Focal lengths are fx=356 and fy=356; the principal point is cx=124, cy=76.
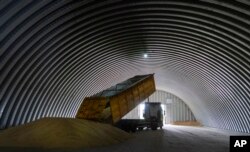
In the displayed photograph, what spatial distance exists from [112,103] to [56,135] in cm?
728

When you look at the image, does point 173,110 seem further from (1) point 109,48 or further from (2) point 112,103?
(2) point 112,103

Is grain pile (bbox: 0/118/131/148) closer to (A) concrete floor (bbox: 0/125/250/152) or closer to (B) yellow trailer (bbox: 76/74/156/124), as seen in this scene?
(A) concrete floor (bbox: 0/125/250/152)

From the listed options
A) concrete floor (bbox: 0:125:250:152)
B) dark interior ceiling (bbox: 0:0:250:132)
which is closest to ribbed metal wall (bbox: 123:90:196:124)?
dark interior ceiling (bbox: 0:0:250:132)

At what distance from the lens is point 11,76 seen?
14859mm

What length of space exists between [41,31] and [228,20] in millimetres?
7728

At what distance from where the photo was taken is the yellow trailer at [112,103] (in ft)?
63.6

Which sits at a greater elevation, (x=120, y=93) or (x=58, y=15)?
(x=58, y=15)

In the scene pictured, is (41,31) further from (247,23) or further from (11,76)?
(247,23)

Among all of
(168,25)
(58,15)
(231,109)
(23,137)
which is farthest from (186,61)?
(23,137)

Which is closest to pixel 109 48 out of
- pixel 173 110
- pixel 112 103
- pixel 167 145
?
pixel 112 103

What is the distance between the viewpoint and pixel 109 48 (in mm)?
20547

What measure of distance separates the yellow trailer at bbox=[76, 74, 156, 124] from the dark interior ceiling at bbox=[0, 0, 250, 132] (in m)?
2.02

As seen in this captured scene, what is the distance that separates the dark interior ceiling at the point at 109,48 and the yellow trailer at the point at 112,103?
6.63ft

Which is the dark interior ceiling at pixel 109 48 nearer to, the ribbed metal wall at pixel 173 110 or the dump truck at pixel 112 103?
the dump truck at pixel 112 103
